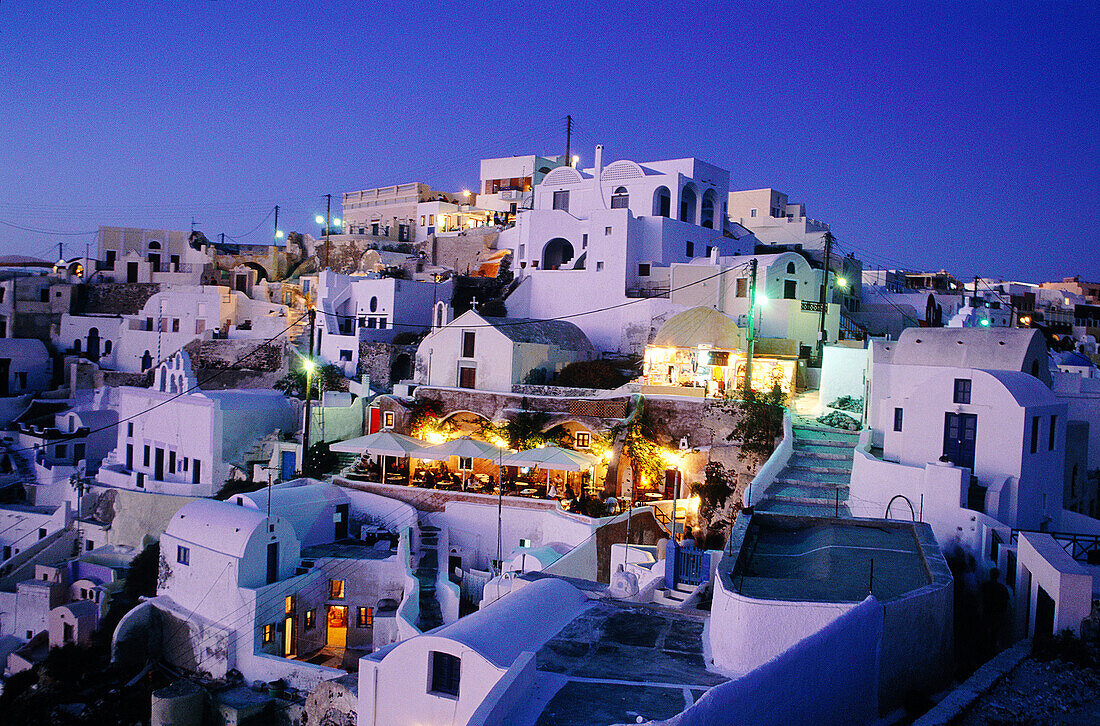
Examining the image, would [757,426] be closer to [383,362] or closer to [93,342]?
[383,362]

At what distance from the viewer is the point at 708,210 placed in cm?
3644

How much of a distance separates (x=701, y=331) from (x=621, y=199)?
38.6 ft

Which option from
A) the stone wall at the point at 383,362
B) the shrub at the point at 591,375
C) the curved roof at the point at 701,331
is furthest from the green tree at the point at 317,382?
the curved roof at the point at 701,331

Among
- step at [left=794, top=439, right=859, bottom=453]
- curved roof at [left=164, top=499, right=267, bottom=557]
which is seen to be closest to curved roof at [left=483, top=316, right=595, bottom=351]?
step at [left=794, top=439, right=859, bottom=453]

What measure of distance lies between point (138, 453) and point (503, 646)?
21.4 m

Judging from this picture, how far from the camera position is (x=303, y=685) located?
633 inches

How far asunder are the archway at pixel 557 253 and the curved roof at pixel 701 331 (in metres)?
10.4

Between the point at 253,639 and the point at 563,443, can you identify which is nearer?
the point at 253,639

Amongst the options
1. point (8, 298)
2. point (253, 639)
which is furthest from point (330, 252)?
point (253, 639)

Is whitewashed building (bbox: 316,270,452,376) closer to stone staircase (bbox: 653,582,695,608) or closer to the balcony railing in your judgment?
the balcony railing

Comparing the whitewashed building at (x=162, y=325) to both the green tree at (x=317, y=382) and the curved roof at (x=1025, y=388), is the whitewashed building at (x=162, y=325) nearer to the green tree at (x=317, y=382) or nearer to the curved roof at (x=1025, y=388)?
the green tree at (x=317, y=382)

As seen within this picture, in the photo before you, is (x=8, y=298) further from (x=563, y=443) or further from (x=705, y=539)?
(x=705, y=539)

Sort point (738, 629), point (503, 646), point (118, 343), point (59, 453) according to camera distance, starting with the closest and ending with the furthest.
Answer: point (738, 629) < point (503, 646) < point (59, 453) < point (118, 343)

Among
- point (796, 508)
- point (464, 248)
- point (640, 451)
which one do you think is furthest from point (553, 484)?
point (464, 248)
